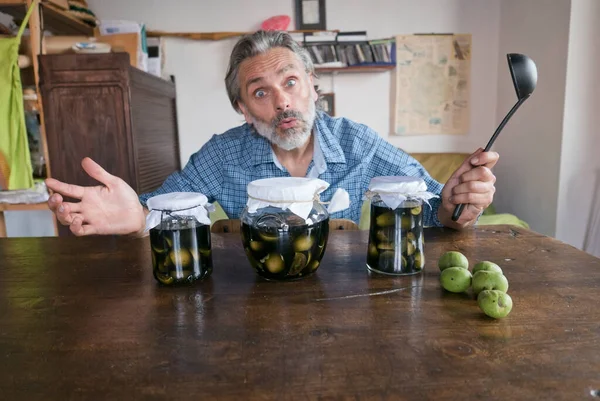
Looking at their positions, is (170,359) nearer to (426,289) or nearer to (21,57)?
(426,289)

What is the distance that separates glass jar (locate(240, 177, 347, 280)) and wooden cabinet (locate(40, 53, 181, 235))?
5.21ft

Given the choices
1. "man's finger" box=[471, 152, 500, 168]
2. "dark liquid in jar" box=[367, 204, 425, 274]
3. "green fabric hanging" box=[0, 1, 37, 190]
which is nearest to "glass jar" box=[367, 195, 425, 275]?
"dark liquid in jar" box=[367, 204, 425, 274]

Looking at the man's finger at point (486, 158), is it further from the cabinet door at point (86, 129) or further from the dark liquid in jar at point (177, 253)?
the cabinet door at point (86, 129)

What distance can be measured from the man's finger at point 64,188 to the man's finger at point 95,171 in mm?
38

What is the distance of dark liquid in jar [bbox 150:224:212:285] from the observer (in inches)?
25.2

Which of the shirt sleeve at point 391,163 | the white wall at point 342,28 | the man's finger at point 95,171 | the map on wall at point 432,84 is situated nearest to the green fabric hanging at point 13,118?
the white wall at point 342,28

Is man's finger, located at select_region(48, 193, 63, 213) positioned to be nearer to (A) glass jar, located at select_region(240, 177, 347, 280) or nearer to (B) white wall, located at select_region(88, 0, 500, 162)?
(A) glass jar, located at select_region(240, 177, 347, 280)

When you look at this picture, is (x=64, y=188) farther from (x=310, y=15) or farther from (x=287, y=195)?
(x=310, y=15)

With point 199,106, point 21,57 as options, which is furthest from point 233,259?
point 199,106

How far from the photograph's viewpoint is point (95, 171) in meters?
0.83

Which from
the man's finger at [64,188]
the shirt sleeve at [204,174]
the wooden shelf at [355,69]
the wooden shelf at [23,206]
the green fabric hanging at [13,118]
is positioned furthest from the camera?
the wooden shelf at [355,69]

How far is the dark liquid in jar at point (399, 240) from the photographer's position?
676mm

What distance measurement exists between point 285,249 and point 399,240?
19cm

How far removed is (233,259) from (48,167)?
66.7 inches
